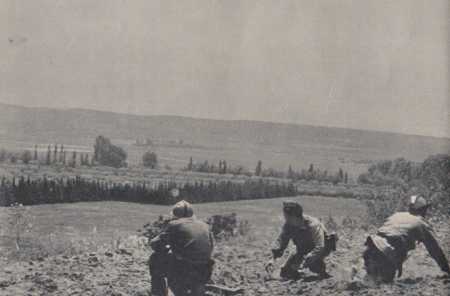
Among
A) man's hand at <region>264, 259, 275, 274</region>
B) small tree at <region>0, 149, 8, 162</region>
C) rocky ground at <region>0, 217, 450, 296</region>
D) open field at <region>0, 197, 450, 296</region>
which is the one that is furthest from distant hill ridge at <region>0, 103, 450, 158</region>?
man's hand at <region>264, 259, 275, 274</region>

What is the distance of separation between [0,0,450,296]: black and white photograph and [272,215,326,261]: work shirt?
1.88ft

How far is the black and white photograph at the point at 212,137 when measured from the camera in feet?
30.2

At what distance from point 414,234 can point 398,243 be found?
0.61ft

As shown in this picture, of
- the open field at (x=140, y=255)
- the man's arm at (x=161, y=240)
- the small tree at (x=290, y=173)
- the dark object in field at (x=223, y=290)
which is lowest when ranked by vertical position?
the dark object in field at (x=223, y=290)

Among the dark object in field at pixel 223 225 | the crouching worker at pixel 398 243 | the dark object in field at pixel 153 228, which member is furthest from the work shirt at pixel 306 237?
the dark object in field at pixel 223 225

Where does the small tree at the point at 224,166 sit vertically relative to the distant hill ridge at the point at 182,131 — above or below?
below

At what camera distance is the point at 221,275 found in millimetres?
7871

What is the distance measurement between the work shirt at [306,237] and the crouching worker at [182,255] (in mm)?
1020

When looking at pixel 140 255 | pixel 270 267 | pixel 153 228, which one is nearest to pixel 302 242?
pixel 270 267

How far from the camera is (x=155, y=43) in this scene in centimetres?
1000

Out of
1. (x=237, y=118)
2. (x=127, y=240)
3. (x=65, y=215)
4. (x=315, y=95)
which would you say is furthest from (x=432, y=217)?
(x=65, y=215)

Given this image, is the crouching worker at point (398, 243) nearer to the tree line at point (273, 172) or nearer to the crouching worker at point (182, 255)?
the crouching worker at point (182, 255)

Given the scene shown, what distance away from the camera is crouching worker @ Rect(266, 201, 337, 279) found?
23.7ft

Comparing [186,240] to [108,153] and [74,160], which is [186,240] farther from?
[108,153]
